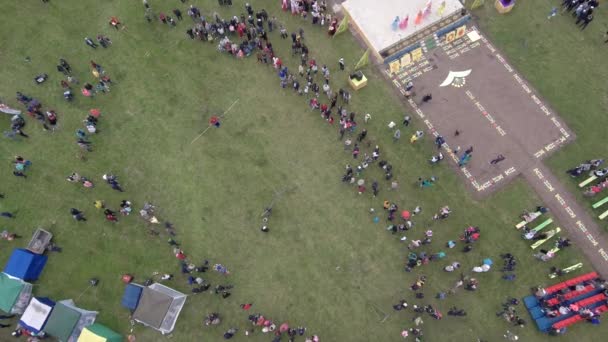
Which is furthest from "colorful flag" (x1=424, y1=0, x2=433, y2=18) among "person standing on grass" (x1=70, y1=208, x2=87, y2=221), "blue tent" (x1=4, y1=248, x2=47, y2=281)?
"blue tent" (x1=4, y1=248, x2=47, y2=281)

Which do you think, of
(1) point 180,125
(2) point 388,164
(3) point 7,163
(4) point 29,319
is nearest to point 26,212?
(3) point 7,163

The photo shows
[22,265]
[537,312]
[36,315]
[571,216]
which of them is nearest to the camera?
[36,315]

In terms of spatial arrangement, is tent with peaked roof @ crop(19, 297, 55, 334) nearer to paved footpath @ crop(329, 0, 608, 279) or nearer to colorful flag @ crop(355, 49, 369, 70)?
colorful flag @ crop(355, 49, 369, 70)

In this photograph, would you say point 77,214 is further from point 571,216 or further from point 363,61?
point 571,216

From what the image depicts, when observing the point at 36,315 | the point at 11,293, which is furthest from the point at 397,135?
the point at 11,293

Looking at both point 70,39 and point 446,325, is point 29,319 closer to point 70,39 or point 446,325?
point 70,39

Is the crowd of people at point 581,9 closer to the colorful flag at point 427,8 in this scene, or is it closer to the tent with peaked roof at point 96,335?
the colorful flag at point 427,8

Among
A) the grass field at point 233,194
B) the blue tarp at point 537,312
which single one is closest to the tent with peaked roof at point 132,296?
the grass field at point 233,194
